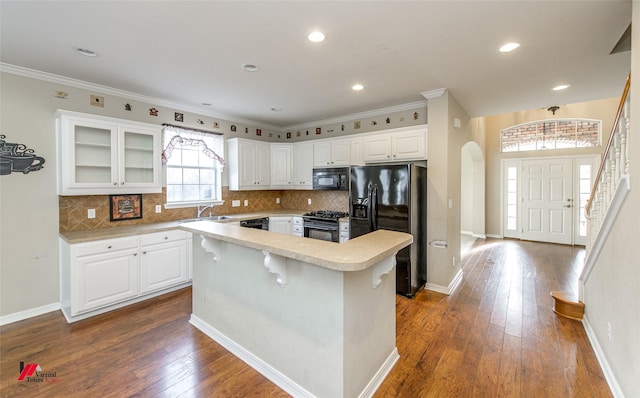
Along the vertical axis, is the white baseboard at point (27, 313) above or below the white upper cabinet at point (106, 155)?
below

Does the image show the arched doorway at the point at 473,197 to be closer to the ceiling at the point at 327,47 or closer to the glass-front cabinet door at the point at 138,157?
the ceiling at the point at 327,47

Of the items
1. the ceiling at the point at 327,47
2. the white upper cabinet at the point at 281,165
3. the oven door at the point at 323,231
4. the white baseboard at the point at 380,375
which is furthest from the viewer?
the white upper cabinet at the point at 281,165

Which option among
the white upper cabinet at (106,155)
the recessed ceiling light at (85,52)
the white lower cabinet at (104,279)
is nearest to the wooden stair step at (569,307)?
the white lower cabinet at (104,279)

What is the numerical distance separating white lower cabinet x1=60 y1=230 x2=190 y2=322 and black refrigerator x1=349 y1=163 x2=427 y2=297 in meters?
2.43

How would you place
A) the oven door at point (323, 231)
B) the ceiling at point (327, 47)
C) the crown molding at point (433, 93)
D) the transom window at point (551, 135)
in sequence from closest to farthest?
the ceiling at point (327, 47) < the crown molding at point (433, 93) < the oven door at point (323, 231) < the transom window at point (551, 135)

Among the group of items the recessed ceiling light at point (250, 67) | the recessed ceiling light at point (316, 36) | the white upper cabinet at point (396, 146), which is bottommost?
the white upper cabinet at point (396, 146)

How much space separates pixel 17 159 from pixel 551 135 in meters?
9.39

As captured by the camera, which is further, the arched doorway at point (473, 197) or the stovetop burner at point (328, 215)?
the arched doorway at point (473, 197)

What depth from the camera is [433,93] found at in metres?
3.49

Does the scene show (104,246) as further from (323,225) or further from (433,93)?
(433,93)

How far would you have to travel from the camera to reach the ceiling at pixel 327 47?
1894mm

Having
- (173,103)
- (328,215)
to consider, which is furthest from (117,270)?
(328,215)

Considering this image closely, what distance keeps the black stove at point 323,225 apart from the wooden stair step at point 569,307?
271 centimetres

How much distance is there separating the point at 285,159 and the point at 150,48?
2966 millimetres
